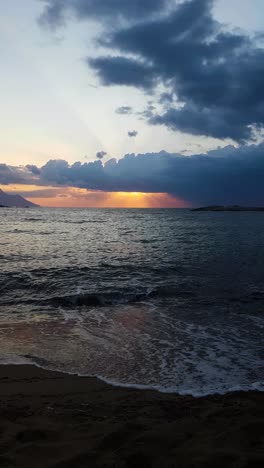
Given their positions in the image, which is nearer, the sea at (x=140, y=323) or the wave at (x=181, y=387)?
the wave at (x=181, y=387)

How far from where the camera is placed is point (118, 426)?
211 inches

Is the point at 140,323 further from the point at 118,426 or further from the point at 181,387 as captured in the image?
the point at 118,426

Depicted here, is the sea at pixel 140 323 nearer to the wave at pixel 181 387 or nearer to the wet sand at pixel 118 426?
the wave at pixel 181 387

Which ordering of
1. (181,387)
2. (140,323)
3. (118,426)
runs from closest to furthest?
1. (118,426)
2. (181,387)
3. (140,323)

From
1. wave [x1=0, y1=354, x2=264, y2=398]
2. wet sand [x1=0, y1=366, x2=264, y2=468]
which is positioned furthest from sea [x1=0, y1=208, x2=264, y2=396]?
wet sand [x1=0, y1=366, x2=264, y2=468]

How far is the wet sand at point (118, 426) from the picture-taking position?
4.39m

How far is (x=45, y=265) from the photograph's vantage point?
77.0ft

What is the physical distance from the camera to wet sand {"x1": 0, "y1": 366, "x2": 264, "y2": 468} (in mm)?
4395

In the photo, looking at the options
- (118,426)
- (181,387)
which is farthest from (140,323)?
(118,426)

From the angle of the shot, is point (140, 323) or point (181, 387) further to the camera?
point (140, 323)

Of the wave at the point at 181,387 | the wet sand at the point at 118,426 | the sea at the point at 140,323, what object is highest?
the wet sand at the point at 118,426

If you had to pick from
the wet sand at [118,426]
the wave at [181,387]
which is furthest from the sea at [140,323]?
the wet sand at [118,426]

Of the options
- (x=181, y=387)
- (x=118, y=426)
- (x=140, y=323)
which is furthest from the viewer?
(x=140, y=323)

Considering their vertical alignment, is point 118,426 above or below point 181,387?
above
